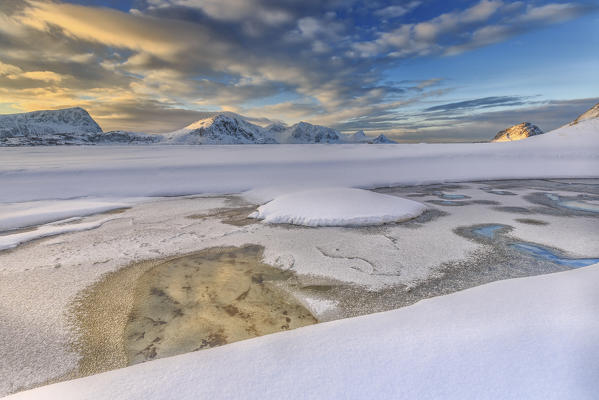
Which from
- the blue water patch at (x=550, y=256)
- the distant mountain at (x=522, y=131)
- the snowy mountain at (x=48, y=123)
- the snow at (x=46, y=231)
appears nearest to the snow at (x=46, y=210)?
the snow at (x=46, y=231)

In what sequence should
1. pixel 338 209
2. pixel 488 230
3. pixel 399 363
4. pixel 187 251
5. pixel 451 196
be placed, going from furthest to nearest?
pixel 451 196
pixel 338 209
pixel 488 230
pixel 187 251
pixel 399 363

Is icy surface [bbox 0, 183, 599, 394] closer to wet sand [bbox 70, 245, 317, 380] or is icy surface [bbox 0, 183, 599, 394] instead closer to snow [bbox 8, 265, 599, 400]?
wet sand [bbox 70, 245, 317, 380]

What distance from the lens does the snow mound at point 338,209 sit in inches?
186

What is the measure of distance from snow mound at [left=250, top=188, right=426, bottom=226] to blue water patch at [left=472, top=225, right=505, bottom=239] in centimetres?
107

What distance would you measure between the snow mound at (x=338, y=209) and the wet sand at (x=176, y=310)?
5.83 feet

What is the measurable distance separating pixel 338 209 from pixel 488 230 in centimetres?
235

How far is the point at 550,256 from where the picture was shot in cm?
325

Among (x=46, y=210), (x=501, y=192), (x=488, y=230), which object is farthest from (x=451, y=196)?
(x=46, y=210)

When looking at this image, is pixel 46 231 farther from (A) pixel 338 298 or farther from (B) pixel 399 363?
(B) pixel 399 363

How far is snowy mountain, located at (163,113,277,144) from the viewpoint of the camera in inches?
4641

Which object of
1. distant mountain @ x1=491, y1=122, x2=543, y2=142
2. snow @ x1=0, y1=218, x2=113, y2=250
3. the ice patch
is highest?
distant mountain @ x1=491, y1=122, x2=543, y2=142

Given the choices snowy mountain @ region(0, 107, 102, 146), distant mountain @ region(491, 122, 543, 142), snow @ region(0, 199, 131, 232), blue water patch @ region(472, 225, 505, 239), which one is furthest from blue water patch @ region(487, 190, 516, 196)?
distant mountain @ region(491, 122, 543, 142)

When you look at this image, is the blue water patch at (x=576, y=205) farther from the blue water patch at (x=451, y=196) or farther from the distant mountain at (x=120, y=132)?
the distant mountain at (x=120, y=132)

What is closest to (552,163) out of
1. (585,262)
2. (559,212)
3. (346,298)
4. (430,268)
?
(559,212)
